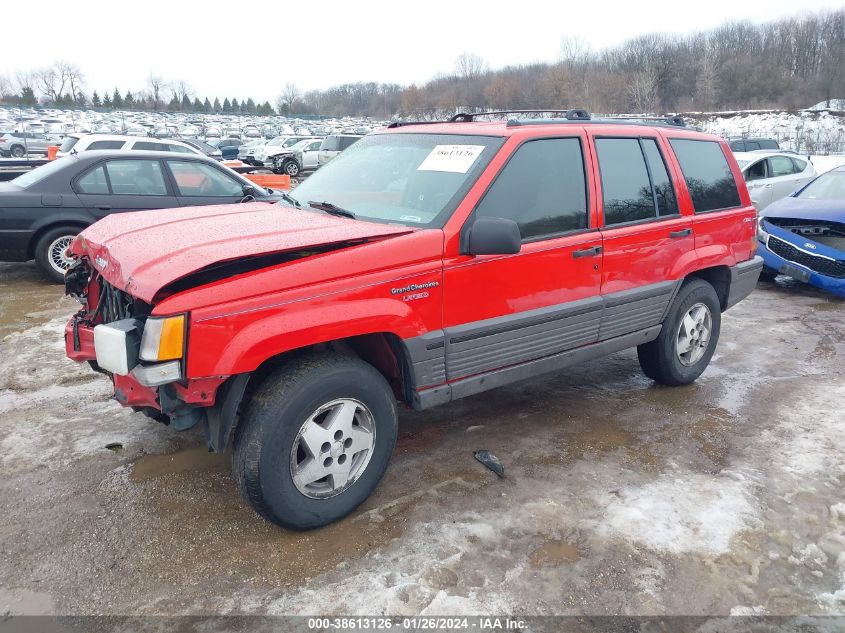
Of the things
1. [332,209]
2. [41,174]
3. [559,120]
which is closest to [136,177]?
[41,174]

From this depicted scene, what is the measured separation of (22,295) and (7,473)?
4.42 metres

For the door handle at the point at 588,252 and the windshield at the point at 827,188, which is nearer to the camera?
the door handle at the point at 588,252

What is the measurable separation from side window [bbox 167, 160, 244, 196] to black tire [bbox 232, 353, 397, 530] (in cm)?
586

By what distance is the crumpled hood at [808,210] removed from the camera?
24.8ft

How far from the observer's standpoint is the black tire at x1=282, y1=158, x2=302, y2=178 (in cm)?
2395

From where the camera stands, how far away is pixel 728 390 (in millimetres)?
4895

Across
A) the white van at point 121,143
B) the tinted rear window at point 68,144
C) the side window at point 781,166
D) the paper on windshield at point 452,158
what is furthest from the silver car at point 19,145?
the paper on windshield at point 452,158

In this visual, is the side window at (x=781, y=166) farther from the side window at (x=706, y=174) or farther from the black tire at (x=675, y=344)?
the black tire at (x=675, y=344)

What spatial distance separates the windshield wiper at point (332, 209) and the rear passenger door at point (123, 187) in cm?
469

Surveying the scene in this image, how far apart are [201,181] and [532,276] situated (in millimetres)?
5928

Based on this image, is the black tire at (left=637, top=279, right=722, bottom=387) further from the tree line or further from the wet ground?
the tree line

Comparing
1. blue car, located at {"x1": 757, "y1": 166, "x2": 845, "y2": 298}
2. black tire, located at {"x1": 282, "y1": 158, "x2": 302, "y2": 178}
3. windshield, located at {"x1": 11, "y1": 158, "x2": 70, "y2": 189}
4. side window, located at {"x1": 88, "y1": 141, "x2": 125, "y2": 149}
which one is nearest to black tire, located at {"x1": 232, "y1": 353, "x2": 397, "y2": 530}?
windshield, located at {"x1": 11, "y1": 158, "x2": 70, "y2": 189}

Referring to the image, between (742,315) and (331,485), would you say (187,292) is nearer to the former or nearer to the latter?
(331,485)

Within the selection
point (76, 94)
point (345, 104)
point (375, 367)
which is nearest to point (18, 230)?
point (375, 367)
